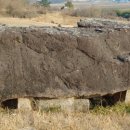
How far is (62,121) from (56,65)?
5.90 feet

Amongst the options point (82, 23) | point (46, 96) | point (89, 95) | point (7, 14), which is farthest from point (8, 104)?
point (7, 14)

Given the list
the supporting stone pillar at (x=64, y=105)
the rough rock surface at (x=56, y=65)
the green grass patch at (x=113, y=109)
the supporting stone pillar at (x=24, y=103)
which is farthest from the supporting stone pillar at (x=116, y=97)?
the supporting stone pillar at (x=24, y=103)

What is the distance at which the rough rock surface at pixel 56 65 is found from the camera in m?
9.45

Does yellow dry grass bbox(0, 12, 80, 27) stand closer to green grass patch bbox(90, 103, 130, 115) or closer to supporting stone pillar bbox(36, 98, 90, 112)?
supporting stone pillar bbox(36, 98, 90, 112)

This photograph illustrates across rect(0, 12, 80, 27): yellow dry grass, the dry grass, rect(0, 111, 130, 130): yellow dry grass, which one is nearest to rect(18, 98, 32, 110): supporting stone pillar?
the dry grass

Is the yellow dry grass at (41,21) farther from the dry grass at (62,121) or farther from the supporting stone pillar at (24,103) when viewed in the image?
the dry grass at (62,121)

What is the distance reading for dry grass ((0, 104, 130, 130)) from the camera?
7.59m

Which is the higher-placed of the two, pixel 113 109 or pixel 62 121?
→ pixel 62 121

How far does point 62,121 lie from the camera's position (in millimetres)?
7914

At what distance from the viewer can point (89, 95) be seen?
975 centimetres

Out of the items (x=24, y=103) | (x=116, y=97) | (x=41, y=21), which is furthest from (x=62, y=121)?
(x=41, y=21)

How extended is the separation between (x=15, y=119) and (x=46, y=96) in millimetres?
1601

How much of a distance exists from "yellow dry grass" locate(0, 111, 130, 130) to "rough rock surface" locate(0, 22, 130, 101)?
2.46 feet

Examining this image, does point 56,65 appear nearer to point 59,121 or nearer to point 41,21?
point 59,121
